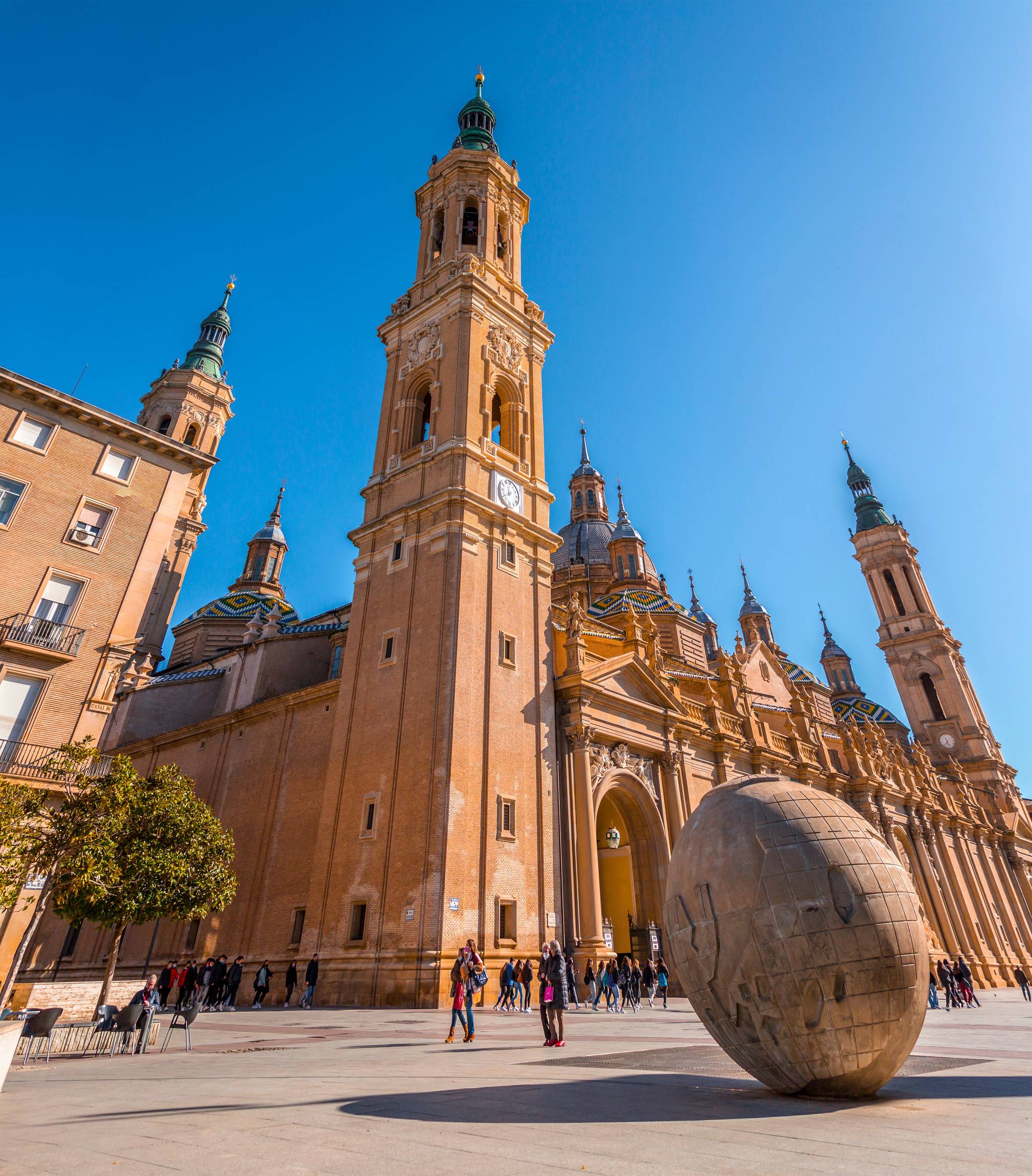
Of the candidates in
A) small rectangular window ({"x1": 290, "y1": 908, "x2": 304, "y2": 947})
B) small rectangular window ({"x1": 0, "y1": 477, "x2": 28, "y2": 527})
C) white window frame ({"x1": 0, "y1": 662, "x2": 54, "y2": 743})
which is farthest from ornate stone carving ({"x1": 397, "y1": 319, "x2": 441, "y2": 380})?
small rectangular window ({"x1": 290, "y1": 908, "x2": 304, "y2": 947})

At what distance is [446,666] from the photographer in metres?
24.3

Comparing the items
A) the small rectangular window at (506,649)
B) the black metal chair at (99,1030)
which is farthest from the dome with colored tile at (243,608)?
the black metal chair at (99,1030)

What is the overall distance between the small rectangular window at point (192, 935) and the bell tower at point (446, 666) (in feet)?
28.6

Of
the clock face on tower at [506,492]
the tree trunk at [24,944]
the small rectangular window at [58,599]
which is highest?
the clock face on tower at [506,492]

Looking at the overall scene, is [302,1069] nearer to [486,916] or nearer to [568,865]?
[486,916]

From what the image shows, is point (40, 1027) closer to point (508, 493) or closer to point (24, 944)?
point (24, 944)

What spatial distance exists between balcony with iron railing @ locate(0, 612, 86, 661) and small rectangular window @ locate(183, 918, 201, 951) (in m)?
13.4

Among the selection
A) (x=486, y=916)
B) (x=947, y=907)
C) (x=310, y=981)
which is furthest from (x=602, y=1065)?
(x=947, y=907)

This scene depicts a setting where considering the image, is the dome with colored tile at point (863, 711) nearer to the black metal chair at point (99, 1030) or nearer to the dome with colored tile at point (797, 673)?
the dome with colored tile at point (797, 673)

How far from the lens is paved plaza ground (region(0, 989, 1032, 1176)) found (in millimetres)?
4301

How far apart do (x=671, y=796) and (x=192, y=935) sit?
19467mm

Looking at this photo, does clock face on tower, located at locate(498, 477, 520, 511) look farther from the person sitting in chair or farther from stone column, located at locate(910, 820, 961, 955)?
stone column, located at locate(910, 820, 961, 955)

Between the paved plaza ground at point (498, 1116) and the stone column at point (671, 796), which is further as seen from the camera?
the stone column at point (671, 796)

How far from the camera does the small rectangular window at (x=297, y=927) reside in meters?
25.4
